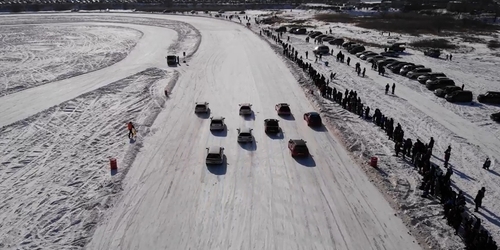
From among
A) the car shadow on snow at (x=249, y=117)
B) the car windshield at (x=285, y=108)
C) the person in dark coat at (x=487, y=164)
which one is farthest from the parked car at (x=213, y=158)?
the person in dark coat at (x=487, y=164)

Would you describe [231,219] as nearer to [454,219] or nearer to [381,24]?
[454,219]

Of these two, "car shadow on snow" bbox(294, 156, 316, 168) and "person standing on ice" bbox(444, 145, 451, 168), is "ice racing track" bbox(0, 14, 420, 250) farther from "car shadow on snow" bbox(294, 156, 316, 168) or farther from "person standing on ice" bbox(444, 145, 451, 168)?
"person standing on ice" bbox(444, 145, 451, 168)

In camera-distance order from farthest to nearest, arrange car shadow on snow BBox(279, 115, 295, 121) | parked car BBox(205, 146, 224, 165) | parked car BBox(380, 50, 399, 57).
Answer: parked car BBox(380, 50, 399, 57)
car shadow on snow BBox(279, 115, 295, 121)
parked car BBox(205, 146, 224, 165)

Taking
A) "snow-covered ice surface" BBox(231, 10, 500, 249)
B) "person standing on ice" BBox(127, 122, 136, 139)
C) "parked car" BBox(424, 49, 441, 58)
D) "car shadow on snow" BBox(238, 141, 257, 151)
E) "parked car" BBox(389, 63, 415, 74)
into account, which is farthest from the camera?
"parked car" BBox(424, 49, 441, 58)

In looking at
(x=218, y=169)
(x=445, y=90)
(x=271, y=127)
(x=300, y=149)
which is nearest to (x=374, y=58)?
(x=445, y=90)

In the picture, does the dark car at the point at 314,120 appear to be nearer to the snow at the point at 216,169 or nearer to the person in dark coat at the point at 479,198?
the snow at the point at 216,169

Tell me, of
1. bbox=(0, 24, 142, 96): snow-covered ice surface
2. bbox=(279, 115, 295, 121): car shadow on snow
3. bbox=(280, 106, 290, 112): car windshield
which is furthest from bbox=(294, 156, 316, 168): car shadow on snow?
bbox=(0, 24, 142, 96): snow-covered ice surface
